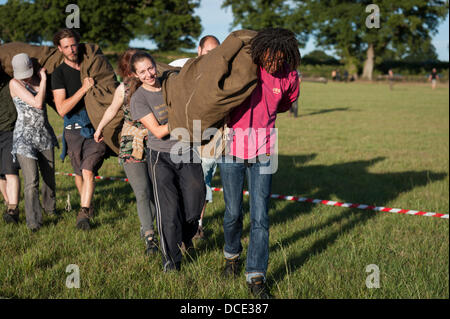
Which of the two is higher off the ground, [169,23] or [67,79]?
[169,23]

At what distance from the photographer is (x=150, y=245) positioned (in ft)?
14.4

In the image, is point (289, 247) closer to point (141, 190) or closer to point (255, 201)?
point (255, 201)

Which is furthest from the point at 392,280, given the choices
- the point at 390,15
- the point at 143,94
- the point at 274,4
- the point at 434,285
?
the point at 274,4

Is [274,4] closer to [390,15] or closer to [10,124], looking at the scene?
[390,15]

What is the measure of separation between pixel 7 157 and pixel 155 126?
258 cm

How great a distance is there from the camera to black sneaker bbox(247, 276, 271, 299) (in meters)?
3.38

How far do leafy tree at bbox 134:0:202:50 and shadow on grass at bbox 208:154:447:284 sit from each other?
186 feet

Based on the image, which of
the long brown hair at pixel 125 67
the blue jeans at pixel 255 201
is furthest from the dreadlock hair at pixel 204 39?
the blue jeans at pixel 255 201

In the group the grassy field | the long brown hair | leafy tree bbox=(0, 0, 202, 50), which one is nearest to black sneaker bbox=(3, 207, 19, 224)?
the grassy field

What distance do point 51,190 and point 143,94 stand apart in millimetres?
2447

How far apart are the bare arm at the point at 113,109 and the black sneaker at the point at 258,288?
2.22 meters

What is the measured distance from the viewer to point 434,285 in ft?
12.7

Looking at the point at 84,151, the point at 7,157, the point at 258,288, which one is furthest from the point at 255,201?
the point at 7,157

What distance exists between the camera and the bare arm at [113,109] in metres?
4.39
